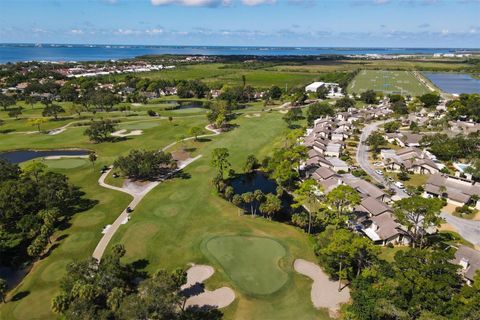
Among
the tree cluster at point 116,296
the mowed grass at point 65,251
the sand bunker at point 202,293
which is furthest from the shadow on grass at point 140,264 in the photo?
the mowed grass at point 65,251

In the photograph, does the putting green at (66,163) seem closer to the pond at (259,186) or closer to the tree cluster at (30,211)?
the tree cluster at (30,211)

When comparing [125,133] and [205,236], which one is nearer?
[205,236]

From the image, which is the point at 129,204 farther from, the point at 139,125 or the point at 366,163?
the point at 139,125

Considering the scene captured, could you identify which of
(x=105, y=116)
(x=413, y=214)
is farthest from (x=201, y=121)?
(x=413, y=214)

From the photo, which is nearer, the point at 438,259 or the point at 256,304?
the point at 438,259

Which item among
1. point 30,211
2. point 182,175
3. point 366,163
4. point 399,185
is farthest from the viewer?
point 366,163

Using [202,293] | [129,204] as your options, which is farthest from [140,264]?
[129,204]

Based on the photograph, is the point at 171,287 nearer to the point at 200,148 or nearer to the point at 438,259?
the point at 438,259
